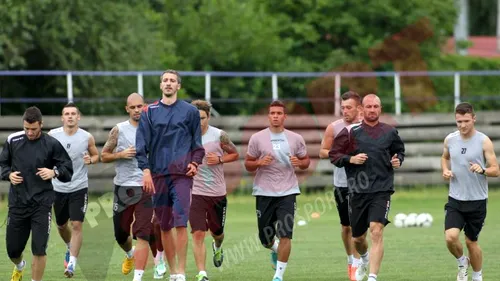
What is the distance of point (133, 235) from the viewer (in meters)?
13.7

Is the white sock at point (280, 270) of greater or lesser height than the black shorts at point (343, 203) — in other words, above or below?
below

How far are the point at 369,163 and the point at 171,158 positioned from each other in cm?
221

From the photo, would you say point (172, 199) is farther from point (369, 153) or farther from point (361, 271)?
point (361, 271)

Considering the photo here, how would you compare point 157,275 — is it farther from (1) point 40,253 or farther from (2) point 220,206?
(1) point 40,253

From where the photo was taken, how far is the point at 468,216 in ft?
43.8

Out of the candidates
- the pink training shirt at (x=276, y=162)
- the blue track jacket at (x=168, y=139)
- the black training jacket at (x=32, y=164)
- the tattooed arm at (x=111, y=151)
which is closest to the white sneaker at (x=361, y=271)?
the pink training shirt at (x=276, y=162)

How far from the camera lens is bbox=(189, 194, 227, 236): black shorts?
14.0m

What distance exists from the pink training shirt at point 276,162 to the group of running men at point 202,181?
1 centimetres

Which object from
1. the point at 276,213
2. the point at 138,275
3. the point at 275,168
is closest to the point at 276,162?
the point at 275,168

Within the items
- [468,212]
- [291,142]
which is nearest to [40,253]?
[291,142]

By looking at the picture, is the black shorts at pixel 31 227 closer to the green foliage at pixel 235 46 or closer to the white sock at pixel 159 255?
the white sock at pixel 159 255

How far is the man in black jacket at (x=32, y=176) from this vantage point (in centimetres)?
1248

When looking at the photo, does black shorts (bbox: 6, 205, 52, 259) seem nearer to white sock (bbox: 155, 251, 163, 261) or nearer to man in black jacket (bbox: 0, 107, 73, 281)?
man in black jacket (bbox: 0, 107, 73, 281)

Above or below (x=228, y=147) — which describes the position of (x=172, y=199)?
below
